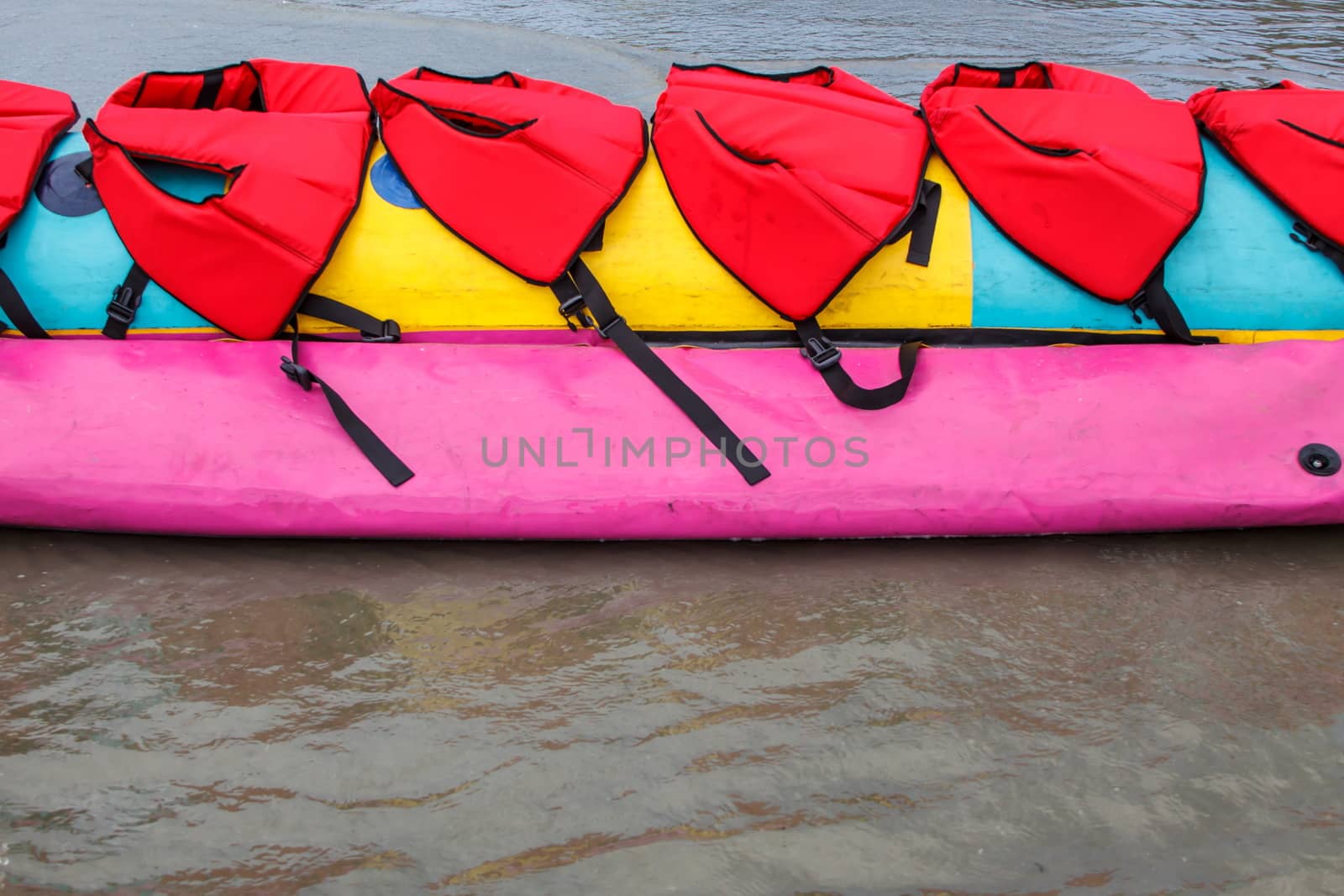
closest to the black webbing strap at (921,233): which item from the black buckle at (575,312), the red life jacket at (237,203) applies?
the black buckle at (575,312)

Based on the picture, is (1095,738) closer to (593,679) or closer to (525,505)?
(593,679)

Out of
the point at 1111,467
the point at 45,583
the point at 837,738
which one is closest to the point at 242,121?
the point at 45,583

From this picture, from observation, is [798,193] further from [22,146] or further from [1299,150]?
[22,146]

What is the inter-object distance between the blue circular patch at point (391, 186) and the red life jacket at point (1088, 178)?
4.07 ft

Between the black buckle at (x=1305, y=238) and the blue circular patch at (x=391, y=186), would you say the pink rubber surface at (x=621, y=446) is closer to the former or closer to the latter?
the black buckle at (x=1305, y=238)

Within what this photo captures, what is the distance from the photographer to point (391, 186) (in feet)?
8.05

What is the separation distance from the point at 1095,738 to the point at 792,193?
126cm

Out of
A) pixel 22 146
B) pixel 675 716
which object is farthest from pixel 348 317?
pixel 675 716

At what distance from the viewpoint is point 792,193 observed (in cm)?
230

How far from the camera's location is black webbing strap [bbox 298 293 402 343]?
7.84 feet

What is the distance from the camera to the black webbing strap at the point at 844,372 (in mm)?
2303

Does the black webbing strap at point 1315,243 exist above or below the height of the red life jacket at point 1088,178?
below

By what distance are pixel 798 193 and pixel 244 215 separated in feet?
3.94

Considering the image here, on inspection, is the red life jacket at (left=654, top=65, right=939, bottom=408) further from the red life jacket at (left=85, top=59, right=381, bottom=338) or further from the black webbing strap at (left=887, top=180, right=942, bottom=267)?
the red life jacket at (left=85, top=59, right=381, bottom=338)
